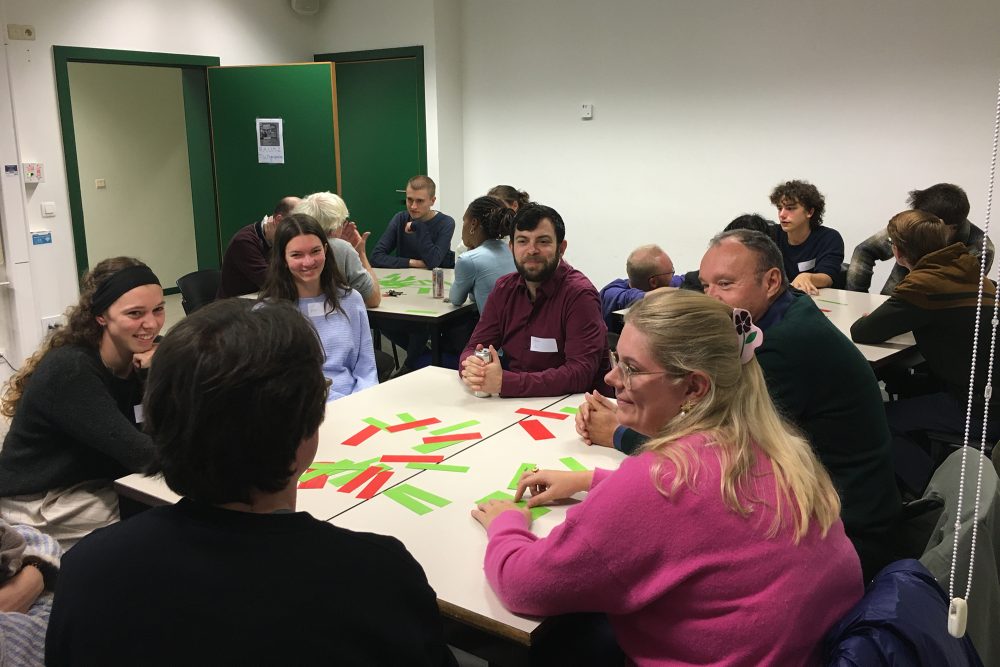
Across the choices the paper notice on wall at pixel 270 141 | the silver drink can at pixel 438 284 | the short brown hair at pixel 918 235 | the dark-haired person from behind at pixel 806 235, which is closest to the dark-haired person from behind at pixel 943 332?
the short brown hair at pixel 918 235

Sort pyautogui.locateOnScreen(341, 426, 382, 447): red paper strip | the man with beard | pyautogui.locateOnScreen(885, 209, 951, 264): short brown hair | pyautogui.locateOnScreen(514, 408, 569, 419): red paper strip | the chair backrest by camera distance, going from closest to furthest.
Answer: the chair backrest < pyautogui.locateOnScreen(341, 426, 382, 447): red paper strip < pyautogui.locateOnScreen(514, 408, 569, 419): red paper strip < the man with beard < pyautogui.locateOnScreen(885, 209, 951, 264): short brown hair

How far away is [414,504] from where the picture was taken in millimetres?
1929

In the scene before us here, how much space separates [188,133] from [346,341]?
4512 millimetres

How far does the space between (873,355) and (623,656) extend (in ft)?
7.26

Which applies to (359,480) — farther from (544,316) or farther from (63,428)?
(544,316)

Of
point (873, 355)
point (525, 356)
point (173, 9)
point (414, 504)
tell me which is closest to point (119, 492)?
point (414, 504)

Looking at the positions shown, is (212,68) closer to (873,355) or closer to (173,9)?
(173,9)

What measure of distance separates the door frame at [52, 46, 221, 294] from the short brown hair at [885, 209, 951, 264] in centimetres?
531

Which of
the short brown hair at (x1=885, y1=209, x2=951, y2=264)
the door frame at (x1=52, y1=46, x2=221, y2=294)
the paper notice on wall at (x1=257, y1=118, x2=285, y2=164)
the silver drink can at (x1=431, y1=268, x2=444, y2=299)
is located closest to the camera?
the short brown hair at (x1=885, y1=209, x2=951, y2=264)

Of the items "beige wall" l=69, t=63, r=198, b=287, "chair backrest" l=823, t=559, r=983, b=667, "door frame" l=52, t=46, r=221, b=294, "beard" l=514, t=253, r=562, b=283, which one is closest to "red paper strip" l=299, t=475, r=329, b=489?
"chair backrest" l=823, t=559, r=983, b=667

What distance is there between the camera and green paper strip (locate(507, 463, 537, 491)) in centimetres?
203

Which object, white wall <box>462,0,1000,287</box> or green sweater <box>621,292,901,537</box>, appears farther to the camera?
white wall <box>462,0,1000,287</box>

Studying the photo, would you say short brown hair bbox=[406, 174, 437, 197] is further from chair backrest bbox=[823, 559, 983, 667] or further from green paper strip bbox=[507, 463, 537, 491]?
chair backrest bbox=[823, 559, 983, 667]

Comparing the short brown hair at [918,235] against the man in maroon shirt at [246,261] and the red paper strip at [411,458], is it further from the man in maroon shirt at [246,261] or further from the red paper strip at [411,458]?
the man in maroon shirt at [246,261]
